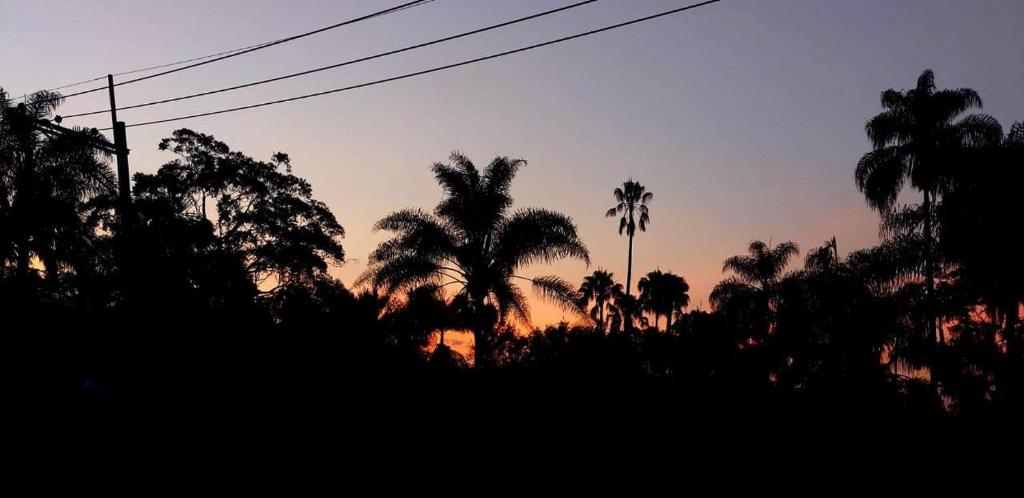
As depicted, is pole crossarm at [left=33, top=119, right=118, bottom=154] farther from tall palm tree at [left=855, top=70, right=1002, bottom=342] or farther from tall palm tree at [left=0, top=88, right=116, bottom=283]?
tall palm tree at [left=855, top=70, right=1002, bottom=342]

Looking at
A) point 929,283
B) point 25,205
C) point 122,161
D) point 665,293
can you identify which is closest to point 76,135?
point 122,161

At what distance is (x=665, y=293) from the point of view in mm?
69375

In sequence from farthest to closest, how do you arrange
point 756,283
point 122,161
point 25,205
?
point 756,283
point 25,205
point 122,161

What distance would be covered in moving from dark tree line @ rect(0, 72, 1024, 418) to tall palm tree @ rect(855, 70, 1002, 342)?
84mm

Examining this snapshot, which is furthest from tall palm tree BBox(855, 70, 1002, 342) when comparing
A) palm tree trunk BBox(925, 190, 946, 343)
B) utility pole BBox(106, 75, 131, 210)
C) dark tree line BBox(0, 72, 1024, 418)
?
utility pole BBox(106, 75, 131, 210)

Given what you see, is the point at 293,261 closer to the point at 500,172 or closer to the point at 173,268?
the point at 173,268

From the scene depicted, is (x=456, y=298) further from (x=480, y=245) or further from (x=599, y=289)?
(x=599, y=289)

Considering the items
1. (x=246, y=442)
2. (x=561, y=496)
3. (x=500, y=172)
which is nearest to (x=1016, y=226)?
(x=561, y=496)

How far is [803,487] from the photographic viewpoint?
20938mm

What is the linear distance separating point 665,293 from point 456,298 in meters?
37.2

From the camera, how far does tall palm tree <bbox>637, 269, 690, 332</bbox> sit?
228ft

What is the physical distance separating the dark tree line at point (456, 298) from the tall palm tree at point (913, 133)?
0.08 meters

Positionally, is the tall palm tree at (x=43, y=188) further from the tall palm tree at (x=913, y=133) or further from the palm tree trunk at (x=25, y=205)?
the tall palm tree at (x=913, y=133)

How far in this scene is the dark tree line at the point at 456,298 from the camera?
80.3ft
